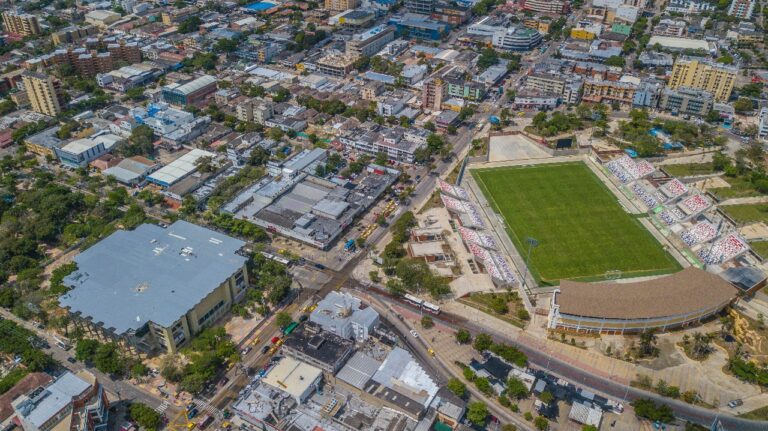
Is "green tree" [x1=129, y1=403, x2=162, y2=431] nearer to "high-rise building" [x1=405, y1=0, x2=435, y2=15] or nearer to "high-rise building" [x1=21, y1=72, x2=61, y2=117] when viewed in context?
"high-rise building" [x1=21, y1=72, x2=61, y2=117]

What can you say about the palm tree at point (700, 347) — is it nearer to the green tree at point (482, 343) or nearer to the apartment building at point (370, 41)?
the green tree at point (482, 343)

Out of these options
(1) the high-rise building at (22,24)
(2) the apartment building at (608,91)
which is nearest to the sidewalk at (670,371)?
(2) the apartment building at (608,91)

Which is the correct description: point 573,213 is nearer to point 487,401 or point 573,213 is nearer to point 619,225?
point 619,225

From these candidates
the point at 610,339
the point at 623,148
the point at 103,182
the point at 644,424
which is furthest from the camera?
the point at 623,148

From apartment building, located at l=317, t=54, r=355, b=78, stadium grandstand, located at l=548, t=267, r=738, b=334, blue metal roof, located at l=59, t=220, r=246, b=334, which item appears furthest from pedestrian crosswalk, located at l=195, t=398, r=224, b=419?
apartment building, located at l=317, t=54, r=355, b=78

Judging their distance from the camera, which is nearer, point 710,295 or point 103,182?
point 710,295

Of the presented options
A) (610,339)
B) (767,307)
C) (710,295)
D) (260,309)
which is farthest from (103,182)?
(767,307)
